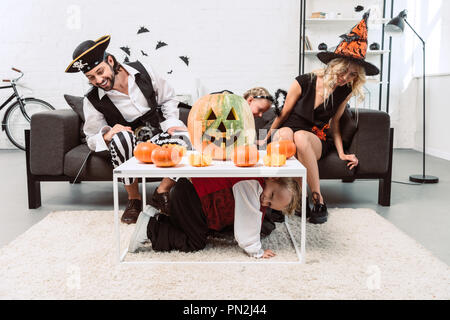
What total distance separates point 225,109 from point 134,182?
0.91 metres

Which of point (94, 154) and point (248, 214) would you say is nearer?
point (248, 214)

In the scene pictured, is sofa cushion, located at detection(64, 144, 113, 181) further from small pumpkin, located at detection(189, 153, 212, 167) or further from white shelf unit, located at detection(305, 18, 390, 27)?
white shelf unit, located at detection(305, 18, 390, 27)

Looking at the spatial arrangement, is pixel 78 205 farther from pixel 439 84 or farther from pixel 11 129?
pixel 439 84

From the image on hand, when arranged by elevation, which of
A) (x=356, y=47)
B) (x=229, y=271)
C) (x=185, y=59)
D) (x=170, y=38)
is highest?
(x=170, y=38)

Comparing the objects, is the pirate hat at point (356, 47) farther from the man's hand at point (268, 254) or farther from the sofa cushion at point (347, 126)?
the man's hand at point (268, 254)

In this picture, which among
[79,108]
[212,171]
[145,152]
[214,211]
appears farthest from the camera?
[79,108]

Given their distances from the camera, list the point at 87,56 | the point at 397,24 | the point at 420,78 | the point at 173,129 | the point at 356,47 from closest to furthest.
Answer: the point at 87,56, the point at 356,47, the point at 173,129, the point at 397,24, the point at 420,78

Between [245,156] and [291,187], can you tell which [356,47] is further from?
[245,156]

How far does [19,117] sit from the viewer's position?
16.9ft

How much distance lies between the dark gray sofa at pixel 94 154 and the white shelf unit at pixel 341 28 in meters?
2.57

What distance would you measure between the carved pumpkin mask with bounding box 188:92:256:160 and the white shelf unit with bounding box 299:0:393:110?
3.46m

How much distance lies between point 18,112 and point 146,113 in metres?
3.55

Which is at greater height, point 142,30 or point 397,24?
point 142,30

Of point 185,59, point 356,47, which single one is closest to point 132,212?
point 356,47
